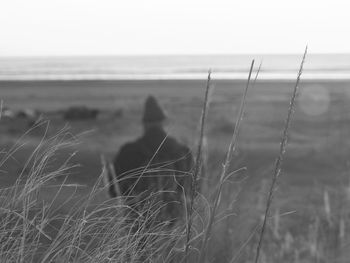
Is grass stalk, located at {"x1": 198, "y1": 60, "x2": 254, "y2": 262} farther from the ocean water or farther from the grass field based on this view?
the ocean water

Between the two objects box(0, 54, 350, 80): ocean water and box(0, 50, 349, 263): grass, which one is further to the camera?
box(0, 54, 350, 80): ocean water

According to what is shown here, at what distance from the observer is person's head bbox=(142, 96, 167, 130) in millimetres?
4211

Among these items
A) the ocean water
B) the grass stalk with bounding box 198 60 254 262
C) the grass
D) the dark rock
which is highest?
the grass stalk with bounding box 198 60 254 262

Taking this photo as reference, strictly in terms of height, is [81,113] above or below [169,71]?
above

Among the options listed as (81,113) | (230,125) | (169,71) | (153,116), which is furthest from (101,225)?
(169,71)

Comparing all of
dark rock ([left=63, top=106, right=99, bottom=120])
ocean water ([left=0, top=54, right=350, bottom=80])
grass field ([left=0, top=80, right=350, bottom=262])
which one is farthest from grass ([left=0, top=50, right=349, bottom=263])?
ocean water ([left=0, top=54, right=350, bottom=80])

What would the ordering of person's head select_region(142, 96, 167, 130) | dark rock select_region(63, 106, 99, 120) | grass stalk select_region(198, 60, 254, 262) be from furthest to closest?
dark rock select_region(63, 106, 99, 120)
person's head select_region(142, 96, 167, 130)
grass stalk select_region(198, 60, 254, 262)

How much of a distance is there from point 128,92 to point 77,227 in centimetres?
3200

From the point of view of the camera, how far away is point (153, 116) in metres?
4.29

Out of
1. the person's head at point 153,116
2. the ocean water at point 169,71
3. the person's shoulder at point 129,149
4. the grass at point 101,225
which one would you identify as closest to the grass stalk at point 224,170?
the grass at point 101,225

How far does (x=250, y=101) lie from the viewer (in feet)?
98.6

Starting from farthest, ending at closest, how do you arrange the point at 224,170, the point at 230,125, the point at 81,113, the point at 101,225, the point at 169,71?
1. the point at 169,71
2. the point at 81,113
3. the point at 230,125
4. the point at 101,225
5. the point at 224,170

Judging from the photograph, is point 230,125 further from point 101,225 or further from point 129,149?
point 101,225

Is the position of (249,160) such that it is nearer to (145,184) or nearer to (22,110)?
(22,110)
